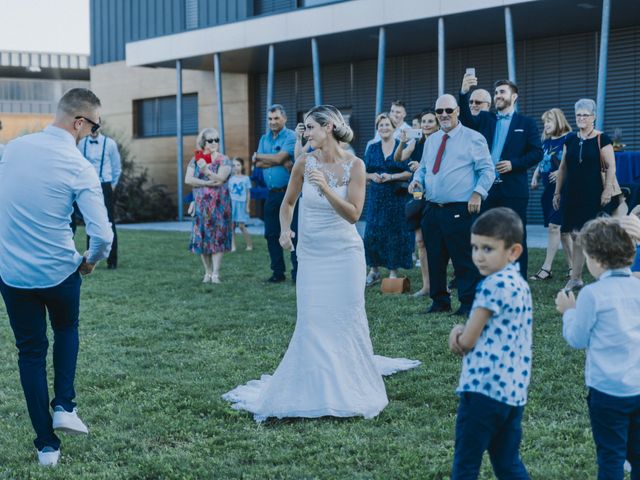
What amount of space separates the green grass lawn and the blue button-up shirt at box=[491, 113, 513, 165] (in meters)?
1.52

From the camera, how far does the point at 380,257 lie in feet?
32.1

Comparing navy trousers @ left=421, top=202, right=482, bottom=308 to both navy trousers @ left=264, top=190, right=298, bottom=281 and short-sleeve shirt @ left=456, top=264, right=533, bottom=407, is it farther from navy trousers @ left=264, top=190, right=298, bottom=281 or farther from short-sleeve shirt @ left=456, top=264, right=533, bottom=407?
short-sleeve shirt @ left=456, top=264, right=533, bottom=407

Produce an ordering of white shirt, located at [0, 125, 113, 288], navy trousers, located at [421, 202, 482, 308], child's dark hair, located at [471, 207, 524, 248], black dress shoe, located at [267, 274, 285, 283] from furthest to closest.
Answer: black dress shoe, located at [267, 274, 285, 283], navy trousers, located at [421, 202, 482, 308], white shirt, located at [0, 125, 113, 288], child's dark hair, located at [471, 207, 524, 248]

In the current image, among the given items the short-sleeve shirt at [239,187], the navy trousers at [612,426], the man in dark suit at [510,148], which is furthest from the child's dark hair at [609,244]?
the short-sleeve shirt at [239,187]

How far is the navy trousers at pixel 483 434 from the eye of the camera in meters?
3.03

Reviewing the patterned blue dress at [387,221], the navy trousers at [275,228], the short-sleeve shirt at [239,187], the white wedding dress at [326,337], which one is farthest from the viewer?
the short-sleeve shirt at [239,187]

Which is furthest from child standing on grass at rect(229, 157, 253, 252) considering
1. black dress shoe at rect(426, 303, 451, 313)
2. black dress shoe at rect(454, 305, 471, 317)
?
black dress shoe at rect(454, 305, 471, 317)

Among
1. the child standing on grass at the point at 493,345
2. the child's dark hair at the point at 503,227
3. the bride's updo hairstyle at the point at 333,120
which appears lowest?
the child standing on grass at the point at 493,345

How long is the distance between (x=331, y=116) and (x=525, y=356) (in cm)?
252

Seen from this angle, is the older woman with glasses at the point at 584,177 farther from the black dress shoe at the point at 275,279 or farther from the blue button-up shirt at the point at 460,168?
the black dress shoe at the point at 275,279

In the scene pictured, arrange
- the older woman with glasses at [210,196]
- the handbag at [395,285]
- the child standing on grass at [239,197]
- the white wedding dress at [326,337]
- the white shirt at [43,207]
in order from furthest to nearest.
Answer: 1. the child standing on grass at [239,197]
2. the older woman with glasses at [210,196]
3. the handbag at [395,285]
4. the white wedding dress at [326,337]
5. the white shirt at [43,207]

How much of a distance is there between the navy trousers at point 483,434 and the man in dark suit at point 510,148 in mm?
5026

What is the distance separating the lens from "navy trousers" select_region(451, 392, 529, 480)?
303cm

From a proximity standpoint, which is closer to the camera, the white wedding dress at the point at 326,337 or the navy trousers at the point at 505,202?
the white wedding dress at the point at 326,337
